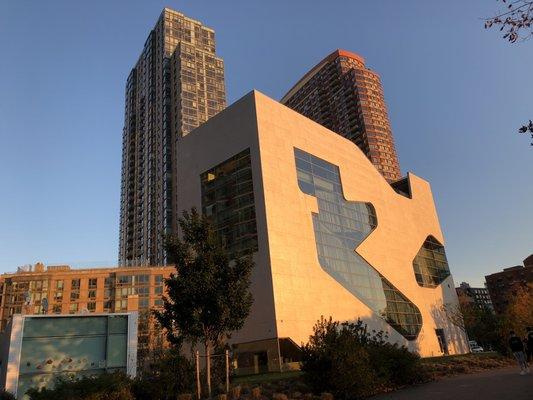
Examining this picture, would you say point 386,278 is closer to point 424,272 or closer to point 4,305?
point 424,272

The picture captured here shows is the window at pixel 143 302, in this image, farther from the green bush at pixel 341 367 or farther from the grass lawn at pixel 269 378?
the green bush at pixel 341 367

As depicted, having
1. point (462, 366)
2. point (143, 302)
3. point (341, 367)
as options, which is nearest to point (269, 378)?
point (341, 367)

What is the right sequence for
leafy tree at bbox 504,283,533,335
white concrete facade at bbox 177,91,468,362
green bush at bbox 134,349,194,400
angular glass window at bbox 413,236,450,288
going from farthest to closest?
angular glass window at bbox 413,236,450,288, leafy tree at bbox 504,283,533,335, white concrete facade at bbox 177,91,468,362, green bush at bbox 134,349,194,400

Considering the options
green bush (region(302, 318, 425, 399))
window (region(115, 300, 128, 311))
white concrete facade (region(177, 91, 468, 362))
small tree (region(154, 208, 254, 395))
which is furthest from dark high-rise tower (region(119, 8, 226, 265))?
green bush (region(302, 318, 425, 399))

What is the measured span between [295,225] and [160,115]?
7395 cm

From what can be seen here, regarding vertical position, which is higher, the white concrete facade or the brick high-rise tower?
the brick high-rise tower

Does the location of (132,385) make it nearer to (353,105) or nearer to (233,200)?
(233,200)

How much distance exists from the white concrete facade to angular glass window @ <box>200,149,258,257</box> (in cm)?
83

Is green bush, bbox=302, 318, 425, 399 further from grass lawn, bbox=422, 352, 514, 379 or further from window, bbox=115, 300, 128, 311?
window, bbox=115, 300, 128, 311

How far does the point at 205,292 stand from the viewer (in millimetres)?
17922

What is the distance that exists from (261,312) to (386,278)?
59.8 feet

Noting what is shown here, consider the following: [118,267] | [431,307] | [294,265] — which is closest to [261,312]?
[294,265]

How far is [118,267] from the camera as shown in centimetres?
8775

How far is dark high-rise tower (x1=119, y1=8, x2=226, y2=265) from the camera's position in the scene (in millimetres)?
97062
